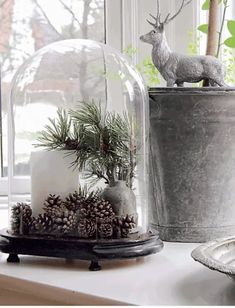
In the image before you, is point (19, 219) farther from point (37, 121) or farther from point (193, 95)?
point (193, 95)

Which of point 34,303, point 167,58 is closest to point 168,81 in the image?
point 167,58

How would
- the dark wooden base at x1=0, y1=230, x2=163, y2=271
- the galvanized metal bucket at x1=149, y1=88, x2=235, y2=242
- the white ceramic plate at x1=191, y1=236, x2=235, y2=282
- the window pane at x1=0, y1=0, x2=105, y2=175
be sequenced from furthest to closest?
1. the window pane at x1=0, y1=0, x2=105, y2=175
2. the galvanized metal bucket at x1=149, y1=88, x2=235, y2=242
3. the dark wooden base at x1=0, y1=230, x2=163, y2=271
4. the white ceramic plate at x1=191, y1=236, x2=235, y2=282

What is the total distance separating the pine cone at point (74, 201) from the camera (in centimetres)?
105

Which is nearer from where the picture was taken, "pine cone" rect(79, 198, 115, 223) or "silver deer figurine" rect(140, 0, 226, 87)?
"pine cone" rect(79, 198, 115, 223)

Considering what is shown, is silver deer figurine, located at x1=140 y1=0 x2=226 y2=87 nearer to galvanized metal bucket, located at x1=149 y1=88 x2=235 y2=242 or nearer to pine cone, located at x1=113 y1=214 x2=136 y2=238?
galvanized metal bucket, located at x1=149 y1=88 x2=235 y2=242

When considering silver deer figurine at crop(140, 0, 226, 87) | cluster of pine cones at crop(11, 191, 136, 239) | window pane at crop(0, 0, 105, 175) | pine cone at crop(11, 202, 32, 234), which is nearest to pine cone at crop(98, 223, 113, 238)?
cluster of pine cones at crop(11, 191, 136, 239)

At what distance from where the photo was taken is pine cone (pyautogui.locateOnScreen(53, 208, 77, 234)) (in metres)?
1.04

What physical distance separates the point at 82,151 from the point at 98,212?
0.10 m

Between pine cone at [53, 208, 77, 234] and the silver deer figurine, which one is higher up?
the silver deer figurine

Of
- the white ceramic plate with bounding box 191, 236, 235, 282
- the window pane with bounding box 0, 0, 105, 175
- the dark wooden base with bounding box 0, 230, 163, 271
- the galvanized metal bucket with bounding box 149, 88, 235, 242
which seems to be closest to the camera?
the white ceramic plate with bounding box 191, 236, 235, 282

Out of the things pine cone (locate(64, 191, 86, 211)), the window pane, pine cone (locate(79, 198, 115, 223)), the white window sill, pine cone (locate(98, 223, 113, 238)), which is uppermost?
the window pane

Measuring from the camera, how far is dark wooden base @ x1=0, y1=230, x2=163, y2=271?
3.28ft

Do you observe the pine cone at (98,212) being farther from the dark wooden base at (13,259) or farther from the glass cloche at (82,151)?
the dark wooden base at (13,259)

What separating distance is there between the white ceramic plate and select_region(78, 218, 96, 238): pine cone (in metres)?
0.16
